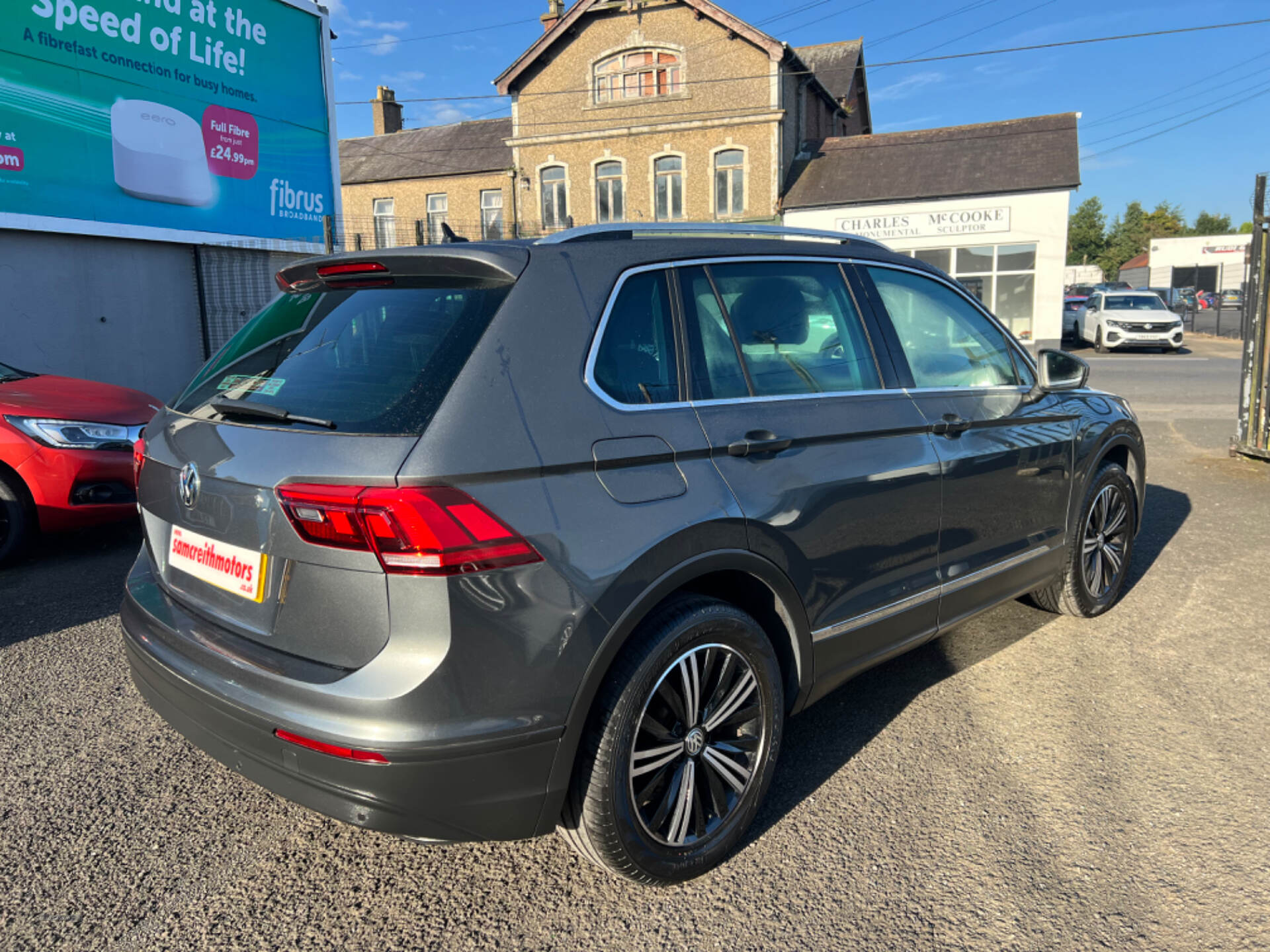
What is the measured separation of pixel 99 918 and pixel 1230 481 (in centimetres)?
860

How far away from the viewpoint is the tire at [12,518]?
17.4 ft

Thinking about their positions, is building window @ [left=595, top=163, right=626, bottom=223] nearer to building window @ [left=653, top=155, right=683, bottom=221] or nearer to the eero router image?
building window @ [left=653, top=155, right=683, bottom=221]

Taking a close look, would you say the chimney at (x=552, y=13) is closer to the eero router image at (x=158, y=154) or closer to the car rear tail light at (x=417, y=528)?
the eero router image at (x=158, y=154)

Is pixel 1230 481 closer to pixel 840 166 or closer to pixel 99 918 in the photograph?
pixel 99 918

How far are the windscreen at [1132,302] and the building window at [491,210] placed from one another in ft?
70.4

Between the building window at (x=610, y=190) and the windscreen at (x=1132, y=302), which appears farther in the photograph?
the building window at (x=610, y=190)

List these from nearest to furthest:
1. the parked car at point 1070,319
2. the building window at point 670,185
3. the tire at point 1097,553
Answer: the tire at point 1097,553
the building window at point 670,185
the parked car at point 1070,319

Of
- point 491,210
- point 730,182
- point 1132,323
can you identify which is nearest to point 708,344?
point 1132,323

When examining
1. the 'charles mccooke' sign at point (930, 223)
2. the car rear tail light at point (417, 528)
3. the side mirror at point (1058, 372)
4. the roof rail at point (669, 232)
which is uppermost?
the 'charles mccooke' sign at point (930, 223)

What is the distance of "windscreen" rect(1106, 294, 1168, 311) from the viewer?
1047 inches

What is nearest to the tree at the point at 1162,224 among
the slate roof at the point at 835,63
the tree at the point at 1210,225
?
the tree at the point at 1210,225

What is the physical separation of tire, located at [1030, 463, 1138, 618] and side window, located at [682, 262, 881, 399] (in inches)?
71.3

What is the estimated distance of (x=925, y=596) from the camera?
327 cm

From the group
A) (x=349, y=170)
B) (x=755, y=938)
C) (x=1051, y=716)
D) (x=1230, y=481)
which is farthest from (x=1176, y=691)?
(x=349, y=170)
